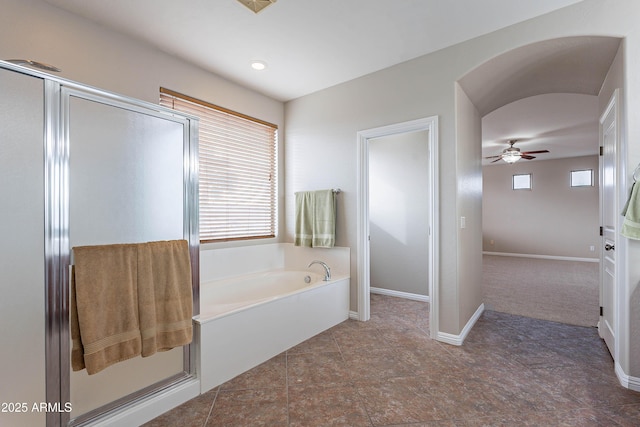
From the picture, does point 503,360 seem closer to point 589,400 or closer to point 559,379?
point 559,379

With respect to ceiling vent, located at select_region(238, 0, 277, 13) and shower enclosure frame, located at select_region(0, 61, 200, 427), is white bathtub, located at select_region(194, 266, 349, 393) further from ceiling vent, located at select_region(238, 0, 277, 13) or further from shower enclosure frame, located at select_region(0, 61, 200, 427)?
ceiling vent, located at select_region(238, 0, 277, 13)

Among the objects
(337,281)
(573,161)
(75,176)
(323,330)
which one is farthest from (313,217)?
(573,161)

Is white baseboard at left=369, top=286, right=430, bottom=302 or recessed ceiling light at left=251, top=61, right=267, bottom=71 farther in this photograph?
white baseboard at left=369, top=286, right=430, bottom=302

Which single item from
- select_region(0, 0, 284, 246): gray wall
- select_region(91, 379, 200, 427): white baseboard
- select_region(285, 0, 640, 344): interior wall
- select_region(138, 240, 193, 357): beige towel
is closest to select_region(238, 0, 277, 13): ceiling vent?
select_region(0, 0, 284, 246): gray wall

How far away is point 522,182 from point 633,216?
739 cm

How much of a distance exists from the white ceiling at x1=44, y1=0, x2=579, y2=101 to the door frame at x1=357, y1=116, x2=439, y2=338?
0.67m

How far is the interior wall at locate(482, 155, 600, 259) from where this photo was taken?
7.39 m

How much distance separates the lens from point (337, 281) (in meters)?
3.21

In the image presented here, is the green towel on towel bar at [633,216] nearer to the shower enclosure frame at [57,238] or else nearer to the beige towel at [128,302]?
the beige towel at [128,302]

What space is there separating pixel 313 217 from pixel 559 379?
2572 millimetres

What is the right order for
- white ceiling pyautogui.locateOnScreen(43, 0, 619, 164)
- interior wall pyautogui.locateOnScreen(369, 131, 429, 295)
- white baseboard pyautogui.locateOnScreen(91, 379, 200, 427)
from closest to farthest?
1. white baseboard pyautogui.locateOnScreen(91, 379, 200, 427)
2. white ceiling pyautogui.locateOnScreen(43, 0, 619, 164)
3. interior wall pyautogui.locateOnScreen(369, 131, 429, 295)

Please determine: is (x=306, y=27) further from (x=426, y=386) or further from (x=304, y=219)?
(x=426, y=386)

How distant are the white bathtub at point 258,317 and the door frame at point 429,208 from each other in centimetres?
22

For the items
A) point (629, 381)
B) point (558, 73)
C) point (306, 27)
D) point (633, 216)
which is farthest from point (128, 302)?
point (558, 73)
